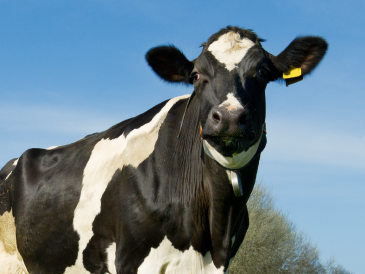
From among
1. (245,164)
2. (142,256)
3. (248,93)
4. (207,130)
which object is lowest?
(142,256)

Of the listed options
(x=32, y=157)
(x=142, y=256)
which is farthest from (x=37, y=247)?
(x=142, y=256)

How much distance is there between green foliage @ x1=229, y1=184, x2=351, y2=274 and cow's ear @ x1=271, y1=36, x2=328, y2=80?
2951 centimetres

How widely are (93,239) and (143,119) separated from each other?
1.52 meters

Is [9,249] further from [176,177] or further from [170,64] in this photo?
[170,64]

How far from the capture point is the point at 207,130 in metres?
3.80

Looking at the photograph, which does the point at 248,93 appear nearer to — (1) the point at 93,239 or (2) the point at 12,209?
(1) the point at 93,239

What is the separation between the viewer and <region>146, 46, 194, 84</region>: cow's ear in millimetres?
4812

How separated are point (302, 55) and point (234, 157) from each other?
5.18 feet

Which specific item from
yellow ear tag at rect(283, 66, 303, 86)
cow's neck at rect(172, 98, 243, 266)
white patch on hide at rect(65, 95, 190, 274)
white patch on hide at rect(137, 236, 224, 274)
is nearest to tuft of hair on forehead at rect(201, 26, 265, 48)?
yellow ear tag at rect(283, 66, 303, 86)

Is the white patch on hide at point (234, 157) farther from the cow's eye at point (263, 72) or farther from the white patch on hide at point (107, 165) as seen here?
the white patch on hide at point (107, 165)

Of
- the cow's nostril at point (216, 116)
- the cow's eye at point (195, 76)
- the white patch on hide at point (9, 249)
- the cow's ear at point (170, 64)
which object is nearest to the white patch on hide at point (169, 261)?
the cow's nostril at point (216, 116)

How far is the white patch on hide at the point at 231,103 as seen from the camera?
12.1 feet

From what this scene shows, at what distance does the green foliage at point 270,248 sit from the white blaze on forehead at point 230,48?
29.9m

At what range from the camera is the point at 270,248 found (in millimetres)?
34062
